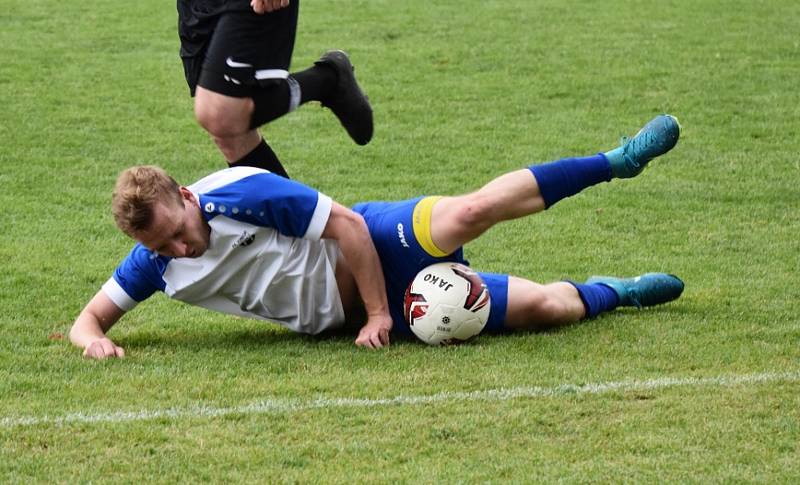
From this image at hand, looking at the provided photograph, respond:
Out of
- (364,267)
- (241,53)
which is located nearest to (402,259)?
(364,267)

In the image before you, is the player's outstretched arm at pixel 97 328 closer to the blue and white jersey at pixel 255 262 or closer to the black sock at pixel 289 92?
the blue and white jersey at pixel 255 262

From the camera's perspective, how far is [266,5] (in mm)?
6816

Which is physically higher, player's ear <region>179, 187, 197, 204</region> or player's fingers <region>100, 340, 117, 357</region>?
player's ear <region>179, 187, 197, 204</region>

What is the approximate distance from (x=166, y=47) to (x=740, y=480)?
1111 cm

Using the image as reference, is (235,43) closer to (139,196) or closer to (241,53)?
(241,53)

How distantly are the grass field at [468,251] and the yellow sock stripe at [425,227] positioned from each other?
0.46 m

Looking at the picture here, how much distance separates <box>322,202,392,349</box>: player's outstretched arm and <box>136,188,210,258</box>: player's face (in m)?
0.57

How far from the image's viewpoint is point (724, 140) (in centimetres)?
1130

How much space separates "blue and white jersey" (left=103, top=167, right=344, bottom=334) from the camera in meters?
6.19

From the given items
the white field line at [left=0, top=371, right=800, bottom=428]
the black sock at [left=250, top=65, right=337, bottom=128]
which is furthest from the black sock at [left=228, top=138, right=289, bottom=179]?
the white field line at [left=0, top=371, right=800, bottom=428]

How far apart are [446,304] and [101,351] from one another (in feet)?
5.19

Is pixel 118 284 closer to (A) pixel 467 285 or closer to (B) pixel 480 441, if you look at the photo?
(A) pixel 467 285

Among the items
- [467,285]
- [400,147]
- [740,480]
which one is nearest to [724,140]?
[400,147]

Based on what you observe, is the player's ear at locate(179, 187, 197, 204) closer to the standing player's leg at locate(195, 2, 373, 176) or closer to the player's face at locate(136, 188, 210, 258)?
the player's face at locate(136, 188, 210, 258)
